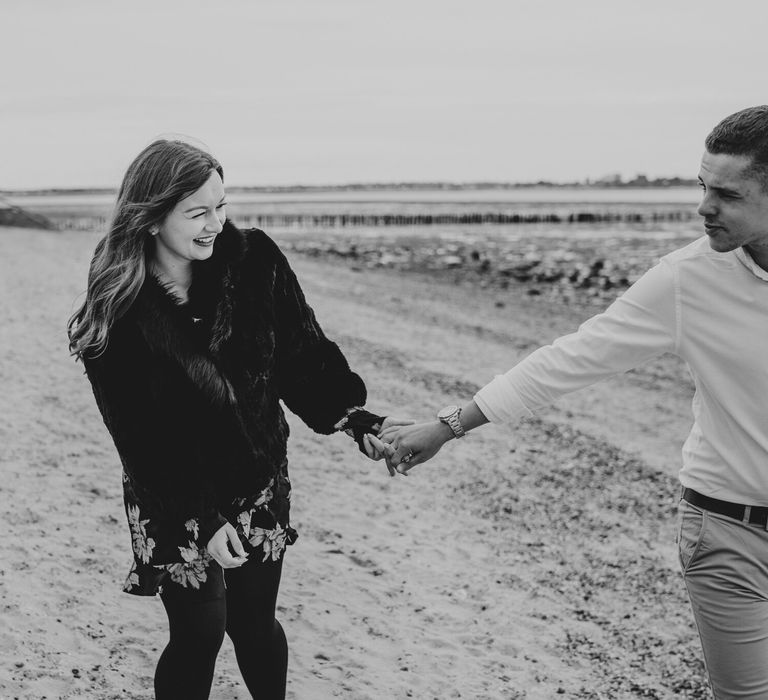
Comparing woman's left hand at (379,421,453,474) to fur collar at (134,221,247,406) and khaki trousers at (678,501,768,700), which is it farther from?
khaki trousers at (678,501,768,700)

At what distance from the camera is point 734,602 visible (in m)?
2.59

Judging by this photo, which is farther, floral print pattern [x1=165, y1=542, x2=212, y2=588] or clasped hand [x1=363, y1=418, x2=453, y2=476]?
clasped hand [x1=363, y1=418, x2=453, y2=476]

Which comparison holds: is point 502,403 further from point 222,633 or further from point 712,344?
point 222,633

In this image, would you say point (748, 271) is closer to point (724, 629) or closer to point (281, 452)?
point (724, 629)

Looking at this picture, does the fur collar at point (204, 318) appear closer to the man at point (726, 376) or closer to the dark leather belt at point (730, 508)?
the man at point (726, 376)

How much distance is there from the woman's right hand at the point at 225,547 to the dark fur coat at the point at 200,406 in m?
0.04

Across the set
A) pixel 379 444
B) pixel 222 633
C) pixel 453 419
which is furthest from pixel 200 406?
pixel 453 419

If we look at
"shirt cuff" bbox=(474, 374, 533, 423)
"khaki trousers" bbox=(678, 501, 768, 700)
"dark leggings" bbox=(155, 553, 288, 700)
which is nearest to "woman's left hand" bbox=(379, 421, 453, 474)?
"shirt cuff" bbox=(474, 374, 533, 423)

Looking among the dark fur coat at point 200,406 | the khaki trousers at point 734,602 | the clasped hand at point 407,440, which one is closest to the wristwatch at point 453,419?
the clasped hand at point 407,440

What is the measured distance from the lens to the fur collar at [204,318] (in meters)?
2.85

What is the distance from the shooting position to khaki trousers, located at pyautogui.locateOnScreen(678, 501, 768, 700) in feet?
8.43

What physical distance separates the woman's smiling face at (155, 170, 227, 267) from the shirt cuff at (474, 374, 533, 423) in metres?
1.02

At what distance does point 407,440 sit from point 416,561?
88.3 inches

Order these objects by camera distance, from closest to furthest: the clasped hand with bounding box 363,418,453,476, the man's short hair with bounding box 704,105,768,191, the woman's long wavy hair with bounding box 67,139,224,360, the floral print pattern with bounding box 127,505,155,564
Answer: the man's short hair with bounding box 704,105,768,191, the woman's long wavy hair with bounding box 67,139,224,360, the floral print pattern with bounding box 127,505,155,564, the clasped hand with bounding box 363,418,453,476
